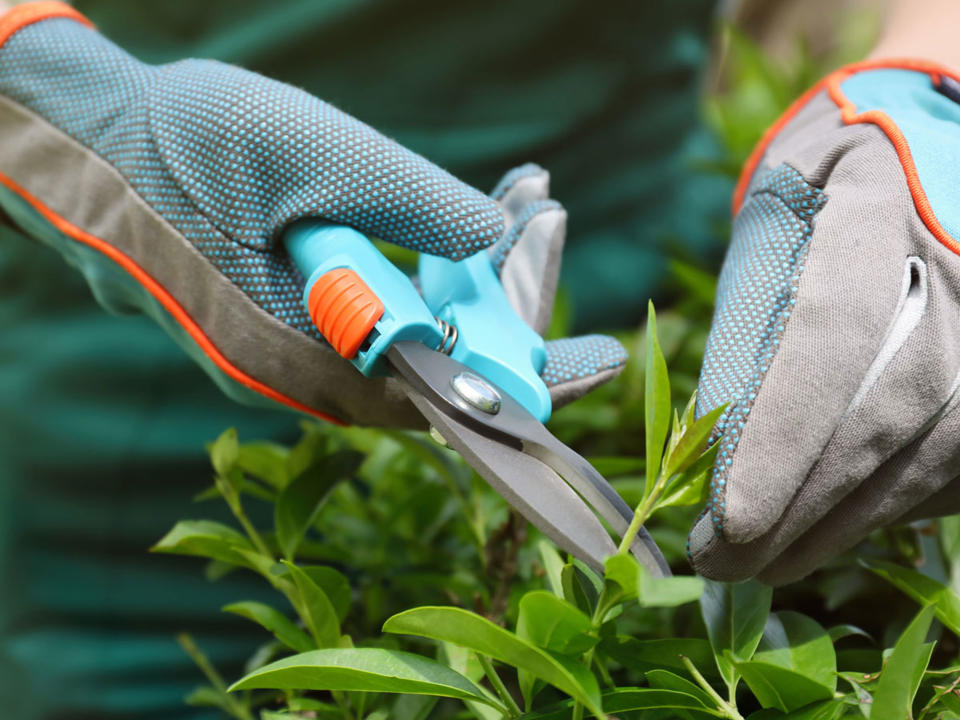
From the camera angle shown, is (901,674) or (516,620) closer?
(901,674)

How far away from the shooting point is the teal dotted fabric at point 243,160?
46 centimetres

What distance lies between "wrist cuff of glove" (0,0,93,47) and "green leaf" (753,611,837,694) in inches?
23.1

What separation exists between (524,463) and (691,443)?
3.4 inches

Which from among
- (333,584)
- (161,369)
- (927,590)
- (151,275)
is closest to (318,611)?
(333,584)

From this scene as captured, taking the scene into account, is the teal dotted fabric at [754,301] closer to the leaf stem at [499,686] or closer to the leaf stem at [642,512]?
the leaf stem at [642,512]

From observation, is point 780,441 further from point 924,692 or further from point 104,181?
point 104,181

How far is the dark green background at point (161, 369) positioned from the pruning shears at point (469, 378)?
16.8 inches

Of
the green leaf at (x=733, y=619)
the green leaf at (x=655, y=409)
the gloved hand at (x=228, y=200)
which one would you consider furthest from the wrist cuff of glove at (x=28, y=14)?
the green leaf at (x=733, y=619)

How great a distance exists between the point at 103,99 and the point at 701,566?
0.46 metres

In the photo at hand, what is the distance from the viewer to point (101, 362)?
0.80 meters

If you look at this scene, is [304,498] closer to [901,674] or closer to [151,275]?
[151,275]

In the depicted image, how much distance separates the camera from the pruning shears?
1.31 ft

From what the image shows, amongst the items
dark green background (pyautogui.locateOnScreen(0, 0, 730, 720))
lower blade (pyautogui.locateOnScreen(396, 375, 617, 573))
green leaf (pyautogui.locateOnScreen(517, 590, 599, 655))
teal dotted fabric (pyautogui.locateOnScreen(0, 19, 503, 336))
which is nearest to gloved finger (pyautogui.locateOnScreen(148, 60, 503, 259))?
teal dotted fabric (pyautogui.locateOnScreen(0, 19, 503, 336))

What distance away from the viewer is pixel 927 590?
46cm
